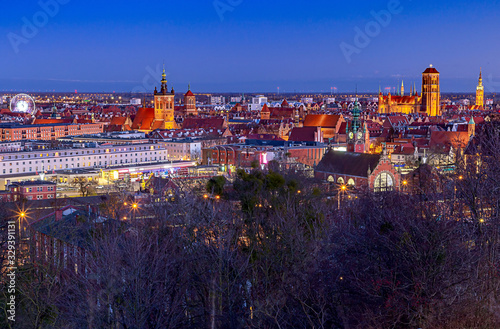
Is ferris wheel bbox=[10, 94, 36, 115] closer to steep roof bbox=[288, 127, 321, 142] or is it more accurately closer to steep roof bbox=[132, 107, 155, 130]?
steep roof bbox=[132, 107, 155, 130]

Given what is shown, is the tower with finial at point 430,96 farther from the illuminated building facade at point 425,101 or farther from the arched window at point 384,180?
the arched window at point 384,180

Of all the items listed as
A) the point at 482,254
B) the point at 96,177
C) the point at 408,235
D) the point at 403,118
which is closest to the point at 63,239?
the point at 408,235

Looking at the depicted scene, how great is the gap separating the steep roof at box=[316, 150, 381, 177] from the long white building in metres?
21.3

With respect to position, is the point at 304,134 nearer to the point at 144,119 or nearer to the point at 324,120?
the point at 324,120

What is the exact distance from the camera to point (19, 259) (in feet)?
65.4

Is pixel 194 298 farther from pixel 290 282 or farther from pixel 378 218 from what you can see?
pixel 378 218

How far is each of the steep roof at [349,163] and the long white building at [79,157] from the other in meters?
21.3

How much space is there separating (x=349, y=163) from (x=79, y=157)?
24.5 meters

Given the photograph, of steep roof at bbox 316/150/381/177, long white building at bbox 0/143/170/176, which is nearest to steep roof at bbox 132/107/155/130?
long white building at bbox 0/143/170/176

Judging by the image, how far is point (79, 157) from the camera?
176 ft

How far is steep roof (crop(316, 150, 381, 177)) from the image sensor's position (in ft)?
124

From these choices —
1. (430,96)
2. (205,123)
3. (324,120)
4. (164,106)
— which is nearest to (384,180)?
(324,120)

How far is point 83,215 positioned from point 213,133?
53.5m

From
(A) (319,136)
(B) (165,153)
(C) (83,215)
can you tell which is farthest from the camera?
(A) (319,136)
